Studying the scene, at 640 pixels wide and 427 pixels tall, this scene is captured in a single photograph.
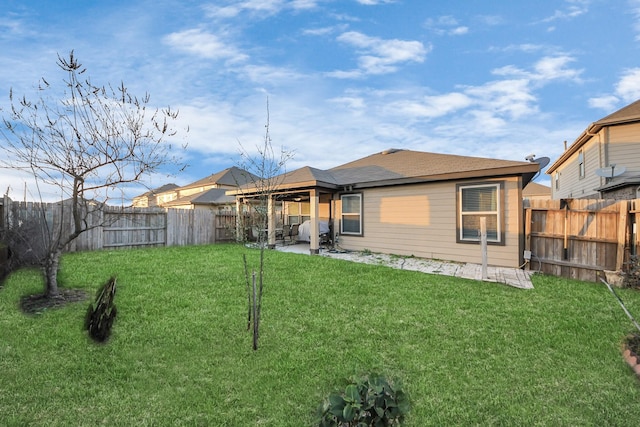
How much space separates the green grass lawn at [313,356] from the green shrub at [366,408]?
28 cm

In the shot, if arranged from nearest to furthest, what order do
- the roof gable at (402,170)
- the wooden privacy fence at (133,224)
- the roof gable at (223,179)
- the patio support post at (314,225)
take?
the roof gable at (402,170) < the wooden privacy fence at (133,224) < the patio support post at (314,225) < the roof gable at (223,179)

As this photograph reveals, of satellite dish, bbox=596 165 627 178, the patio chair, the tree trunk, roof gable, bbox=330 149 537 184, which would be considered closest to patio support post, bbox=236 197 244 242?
the patio chair

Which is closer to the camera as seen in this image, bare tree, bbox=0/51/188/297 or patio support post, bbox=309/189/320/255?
bare tree, bbox=0/51/188/297

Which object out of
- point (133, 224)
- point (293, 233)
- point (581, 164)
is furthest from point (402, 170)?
point (133, 224)

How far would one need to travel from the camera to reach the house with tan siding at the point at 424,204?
7.52 meters

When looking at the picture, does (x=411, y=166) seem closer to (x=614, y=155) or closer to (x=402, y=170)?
(x=402, y=170)

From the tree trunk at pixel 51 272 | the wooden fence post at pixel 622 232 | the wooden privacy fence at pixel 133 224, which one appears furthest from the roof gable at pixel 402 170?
the tree trunk at pixel 51 272

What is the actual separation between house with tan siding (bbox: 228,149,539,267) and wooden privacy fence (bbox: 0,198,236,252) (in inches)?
115

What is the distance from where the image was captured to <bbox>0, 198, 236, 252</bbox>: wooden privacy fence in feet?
27.4

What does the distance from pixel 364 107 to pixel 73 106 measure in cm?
836

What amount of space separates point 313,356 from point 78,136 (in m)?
4.88

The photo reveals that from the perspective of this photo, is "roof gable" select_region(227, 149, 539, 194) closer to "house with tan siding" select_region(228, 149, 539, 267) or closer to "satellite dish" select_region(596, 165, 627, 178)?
"house with tan siding" select_region(228, 149, 539, 267)

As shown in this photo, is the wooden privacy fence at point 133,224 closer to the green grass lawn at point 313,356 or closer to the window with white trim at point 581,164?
the green grass lawn at point 313,356

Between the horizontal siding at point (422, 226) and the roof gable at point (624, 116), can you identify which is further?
the roof gable at point (624, 116)
